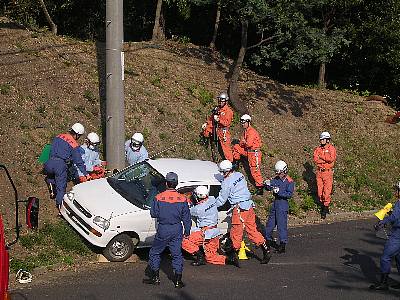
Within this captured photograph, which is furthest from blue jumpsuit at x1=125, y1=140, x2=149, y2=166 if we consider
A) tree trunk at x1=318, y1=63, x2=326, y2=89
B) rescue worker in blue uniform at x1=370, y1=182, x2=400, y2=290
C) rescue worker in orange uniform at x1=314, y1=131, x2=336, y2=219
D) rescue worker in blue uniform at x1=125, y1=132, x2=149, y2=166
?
tree trunk at x1=318, y1=63, x2=326, y2=89

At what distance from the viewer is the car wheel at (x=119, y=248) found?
11.1 meters

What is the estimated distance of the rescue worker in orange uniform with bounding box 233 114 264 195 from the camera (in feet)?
50.2

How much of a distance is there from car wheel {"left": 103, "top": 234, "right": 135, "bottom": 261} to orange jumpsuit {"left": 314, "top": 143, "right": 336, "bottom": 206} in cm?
584

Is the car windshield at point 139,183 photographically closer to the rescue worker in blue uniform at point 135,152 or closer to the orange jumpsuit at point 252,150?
the rescue worker in blue uniform at point 135,152

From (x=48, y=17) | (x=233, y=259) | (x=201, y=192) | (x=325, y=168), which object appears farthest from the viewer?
(x=48, y=17)

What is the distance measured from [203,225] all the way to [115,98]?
386 centimetres

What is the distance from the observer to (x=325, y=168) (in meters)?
15.3

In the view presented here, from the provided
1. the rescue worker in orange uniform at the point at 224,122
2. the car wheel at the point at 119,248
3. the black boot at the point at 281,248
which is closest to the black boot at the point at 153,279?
the car wheel at the point at 119,248

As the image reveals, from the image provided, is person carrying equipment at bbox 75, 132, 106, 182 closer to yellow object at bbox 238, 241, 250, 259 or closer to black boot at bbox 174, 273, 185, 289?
yellow object at bbox 238, 241, 250, 259

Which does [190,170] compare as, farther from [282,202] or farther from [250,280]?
[250,280]

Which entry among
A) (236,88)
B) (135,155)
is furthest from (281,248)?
(236,88)

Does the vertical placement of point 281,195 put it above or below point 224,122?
below

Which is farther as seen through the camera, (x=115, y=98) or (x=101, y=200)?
(x=115, y=98)

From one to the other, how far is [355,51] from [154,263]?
15.8 meters
